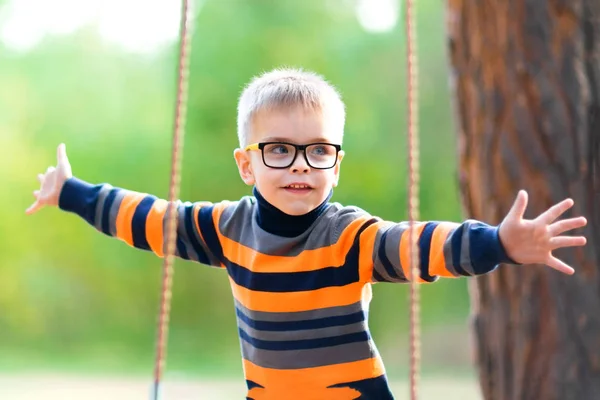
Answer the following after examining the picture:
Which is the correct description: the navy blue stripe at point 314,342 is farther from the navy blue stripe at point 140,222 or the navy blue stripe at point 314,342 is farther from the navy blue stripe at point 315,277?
the navy blue stripe at point 140,222

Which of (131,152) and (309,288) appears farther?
(131,152)

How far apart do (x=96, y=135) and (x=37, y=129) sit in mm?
332

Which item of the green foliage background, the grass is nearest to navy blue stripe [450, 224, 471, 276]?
the green foliage background

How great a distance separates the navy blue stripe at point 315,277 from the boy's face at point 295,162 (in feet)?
0.23

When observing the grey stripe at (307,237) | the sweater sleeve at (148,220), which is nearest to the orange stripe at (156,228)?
the sweater sleeve at (148,220)

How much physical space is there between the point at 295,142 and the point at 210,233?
19 centimetres

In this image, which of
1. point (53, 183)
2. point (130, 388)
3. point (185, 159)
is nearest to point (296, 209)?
point (53, 183)

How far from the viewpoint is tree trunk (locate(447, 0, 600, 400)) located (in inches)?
58.6

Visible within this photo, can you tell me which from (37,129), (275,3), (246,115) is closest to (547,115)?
(246,115)

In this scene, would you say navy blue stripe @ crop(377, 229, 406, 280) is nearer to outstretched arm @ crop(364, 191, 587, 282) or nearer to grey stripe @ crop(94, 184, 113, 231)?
outstretched arm @ crop(364, 191, 587, 282)

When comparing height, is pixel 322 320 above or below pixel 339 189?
below

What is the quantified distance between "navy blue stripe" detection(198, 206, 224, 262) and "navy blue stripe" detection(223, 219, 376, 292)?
0.33 ft

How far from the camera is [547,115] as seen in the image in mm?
1507

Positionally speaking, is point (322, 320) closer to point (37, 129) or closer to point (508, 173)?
point (508, 173)
